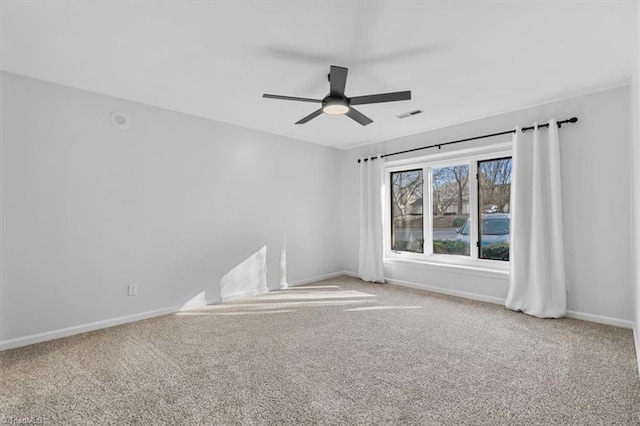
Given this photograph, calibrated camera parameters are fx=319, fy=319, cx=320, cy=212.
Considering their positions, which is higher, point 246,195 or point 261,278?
point 246,195

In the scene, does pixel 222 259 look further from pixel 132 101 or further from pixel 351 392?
pixel 351 392

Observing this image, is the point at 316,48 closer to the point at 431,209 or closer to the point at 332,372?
the point at 332,372

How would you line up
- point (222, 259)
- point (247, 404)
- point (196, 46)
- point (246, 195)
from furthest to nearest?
point (246, 195), point (222, 259), point (196, 46), point (247, 404)

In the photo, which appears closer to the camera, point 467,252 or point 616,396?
point 616,396

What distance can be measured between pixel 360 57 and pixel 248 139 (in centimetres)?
245

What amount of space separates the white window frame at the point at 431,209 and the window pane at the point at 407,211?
0.08 metres

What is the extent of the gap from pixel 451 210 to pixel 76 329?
4.84 metres

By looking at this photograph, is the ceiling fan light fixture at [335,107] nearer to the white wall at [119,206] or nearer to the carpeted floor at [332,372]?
the white wall at [119,206]

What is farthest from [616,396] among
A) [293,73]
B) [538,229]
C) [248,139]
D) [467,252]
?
[248,139]

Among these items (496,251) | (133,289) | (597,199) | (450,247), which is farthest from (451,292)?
(133,289)

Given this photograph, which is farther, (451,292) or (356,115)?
(451,292)

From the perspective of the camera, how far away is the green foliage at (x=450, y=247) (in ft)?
15.4

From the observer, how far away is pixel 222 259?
4320mm

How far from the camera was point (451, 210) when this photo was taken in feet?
15.8
